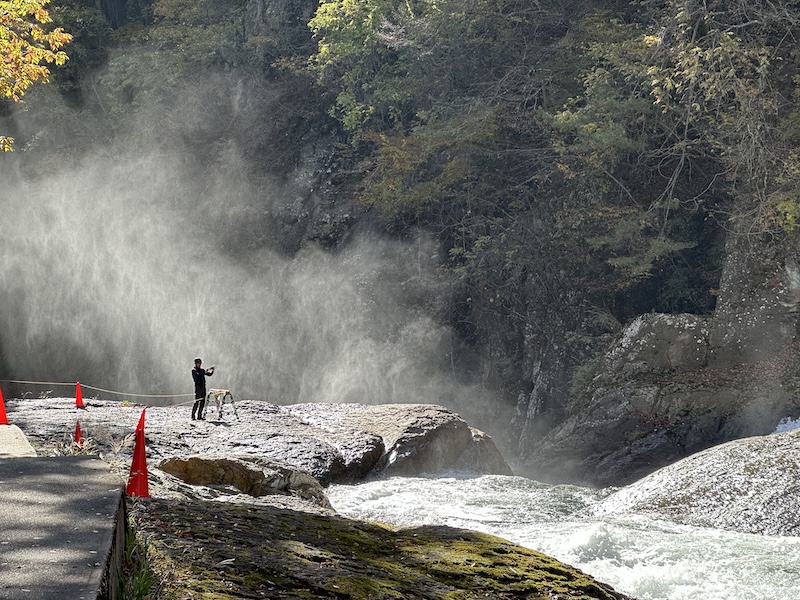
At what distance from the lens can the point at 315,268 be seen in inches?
1265

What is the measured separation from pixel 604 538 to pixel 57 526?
23.6ft

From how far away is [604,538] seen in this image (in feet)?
33.1

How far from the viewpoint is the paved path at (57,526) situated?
10.9 ft

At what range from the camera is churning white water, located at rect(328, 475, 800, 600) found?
888 centimetres

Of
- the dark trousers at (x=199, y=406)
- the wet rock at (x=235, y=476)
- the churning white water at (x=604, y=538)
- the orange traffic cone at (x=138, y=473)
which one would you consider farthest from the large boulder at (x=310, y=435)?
the orange traffic cone at (x=138, y=473)

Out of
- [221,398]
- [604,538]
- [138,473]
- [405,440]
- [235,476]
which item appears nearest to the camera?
[138,473]

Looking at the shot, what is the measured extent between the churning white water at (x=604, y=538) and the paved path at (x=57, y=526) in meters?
5.18

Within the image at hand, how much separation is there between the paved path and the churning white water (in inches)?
204

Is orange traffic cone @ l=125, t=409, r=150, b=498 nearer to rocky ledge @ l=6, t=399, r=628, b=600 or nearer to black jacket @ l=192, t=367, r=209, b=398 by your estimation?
rocky ledge @ l=6, t=399, r=628, b=600

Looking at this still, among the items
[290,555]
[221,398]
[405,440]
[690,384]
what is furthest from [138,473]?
[690,384]

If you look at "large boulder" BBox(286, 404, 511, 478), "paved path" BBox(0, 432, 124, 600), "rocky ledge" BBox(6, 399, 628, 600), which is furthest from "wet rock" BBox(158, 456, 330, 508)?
"paved path" BBox(0, 432, 124, 600)

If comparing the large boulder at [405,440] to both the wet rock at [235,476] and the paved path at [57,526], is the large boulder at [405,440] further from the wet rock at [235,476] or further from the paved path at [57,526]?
the paved path at [57,526]

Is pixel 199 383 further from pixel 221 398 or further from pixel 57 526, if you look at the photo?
pixel 57 526

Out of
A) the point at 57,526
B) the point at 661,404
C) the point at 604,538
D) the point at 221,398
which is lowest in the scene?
the point at 661,404
